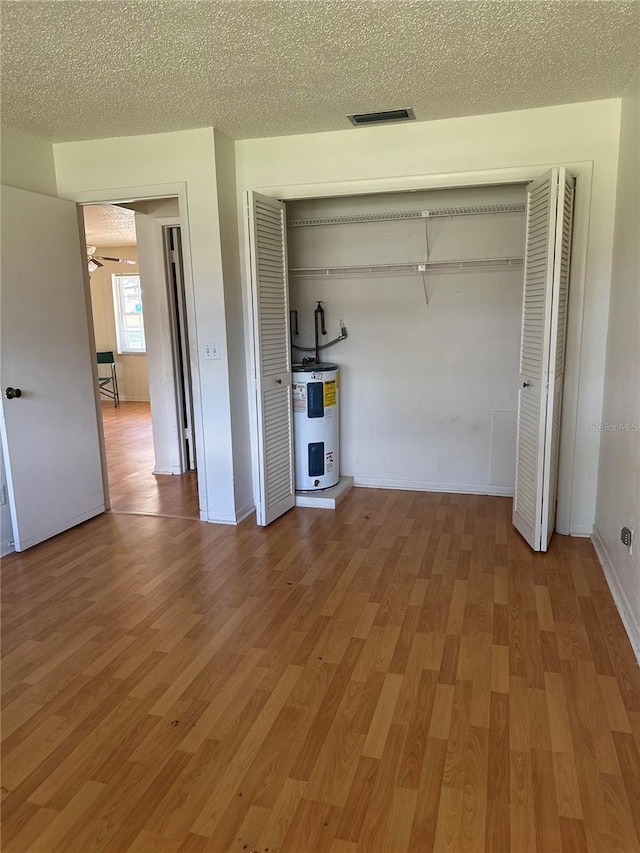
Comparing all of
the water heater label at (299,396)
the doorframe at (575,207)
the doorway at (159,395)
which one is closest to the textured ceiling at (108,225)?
the doorway at (159,395)

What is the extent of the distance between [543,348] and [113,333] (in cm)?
812

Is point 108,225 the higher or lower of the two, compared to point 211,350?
higher

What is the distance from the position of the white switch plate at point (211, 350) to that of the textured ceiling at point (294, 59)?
129 centimetres

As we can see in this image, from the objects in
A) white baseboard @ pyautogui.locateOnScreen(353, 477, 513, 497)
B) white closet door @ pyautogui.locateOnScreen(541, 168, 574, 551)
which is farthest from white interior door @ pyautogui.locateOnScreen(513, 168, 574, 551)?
white baseboard @ pyautogui.locateOnScreen(353, 477, 513, 497)

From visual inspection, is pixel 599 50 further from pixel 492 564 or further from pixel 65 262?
pixel 65 262

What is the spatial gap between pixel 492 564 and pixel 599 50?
8.22ft

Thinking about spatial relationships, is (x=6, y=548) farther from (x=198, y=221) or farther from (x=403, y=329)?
(x=403, y=329)

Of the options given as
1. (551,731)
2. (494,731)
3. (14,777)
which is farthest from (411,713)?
(14,777)

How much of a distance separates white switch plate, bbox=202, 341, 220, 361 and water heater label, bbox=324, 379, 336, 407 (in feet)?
2.86

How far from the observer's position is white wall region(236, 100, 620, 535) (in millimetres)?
3199

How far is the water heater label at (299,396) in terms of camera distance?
4.09 metres

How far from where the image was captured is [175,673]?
2.24m

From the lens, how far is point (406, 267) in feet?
14.0

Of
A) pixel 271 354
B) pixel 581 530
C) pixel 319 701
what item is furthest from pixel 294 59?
pixel 581 530
